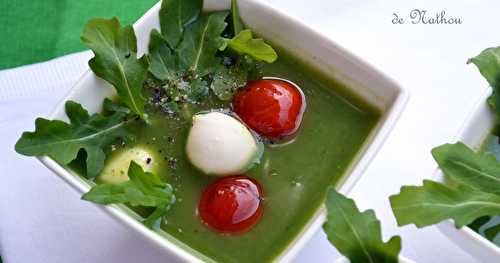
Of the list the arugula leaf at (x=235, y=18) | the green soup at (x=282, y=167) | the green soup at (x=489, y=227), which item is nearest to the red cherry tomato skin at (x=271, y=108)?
the green soup at (x=282, y=167)

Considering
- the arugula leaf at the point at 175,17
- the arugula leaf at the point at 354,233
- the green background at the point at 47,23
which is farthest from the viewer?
the green background at the point at 47,23

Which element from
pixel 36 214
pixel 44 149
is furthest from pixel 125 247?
pixel 44 149

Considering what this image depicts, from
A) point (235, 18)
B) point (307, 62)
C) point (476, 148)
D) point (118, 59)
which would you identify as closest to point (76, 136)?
point (118, 59)

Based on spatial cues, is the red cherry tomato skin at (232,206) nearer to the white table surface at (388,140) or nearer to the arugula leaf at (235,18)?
the white table surface at (388,140)

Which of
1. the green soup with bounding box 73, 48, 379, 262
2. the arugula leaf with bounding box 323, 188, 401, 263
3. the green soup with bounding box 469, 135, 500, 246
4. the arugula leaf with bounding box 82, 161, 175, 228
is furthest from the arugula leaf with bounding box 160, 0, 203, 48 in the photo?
the green soup with bounding box 469, 135, 500, 246

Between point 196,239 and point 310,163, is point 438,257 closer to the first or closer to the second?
point 310,163

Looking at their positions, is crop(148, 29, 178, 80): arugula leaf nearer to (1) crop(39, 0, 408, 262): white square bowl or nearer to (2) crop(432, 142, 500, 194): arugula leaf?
(1) crop(39, 0, 408, 262): white square bowl
